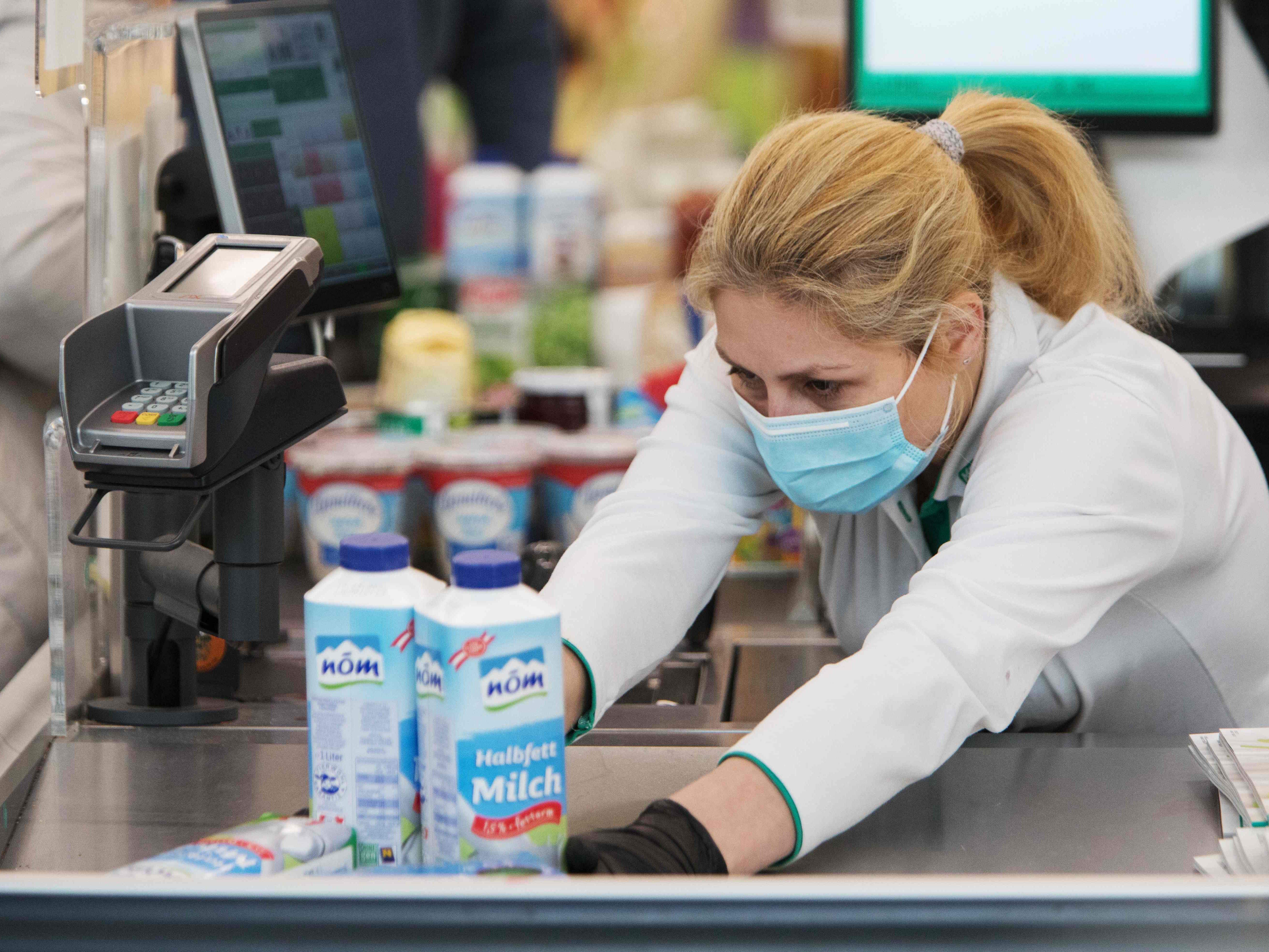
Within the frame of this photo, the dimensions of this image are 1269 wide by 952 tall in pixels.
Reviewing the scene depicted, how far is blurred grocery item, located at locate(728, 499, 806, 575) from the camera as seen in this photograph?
2299 millimetres

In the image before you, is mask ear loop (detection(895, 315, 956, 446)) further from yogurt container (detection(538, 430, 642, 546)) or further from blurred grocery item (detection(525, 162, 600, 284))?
blurred grocery item (detection(525, 162, 600, 284))

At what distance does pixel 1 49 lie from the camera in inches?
72.7

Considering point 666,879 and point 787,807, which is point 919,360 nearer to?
point 787,807

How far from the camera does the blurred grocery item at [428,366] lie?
244 centimetres

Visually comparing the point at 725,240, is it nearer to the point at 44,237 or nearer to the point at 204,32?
the point at 204,32

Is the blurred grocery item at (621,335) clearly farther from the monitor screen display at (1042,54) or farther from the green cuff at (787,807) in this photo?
the green cuff at (787,807)

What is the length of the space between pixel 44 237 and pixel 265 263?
835 mm

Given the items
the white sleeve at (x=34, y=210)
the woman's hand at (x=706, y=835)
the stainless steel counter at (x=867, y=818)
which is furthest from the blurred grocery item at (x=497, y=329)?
the woman's hand at (x=706, y=835)

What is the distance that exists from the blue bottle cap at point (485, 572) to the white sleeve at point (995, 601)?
31cm

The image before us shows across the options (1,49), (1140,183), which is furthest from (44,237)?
(1140,183)

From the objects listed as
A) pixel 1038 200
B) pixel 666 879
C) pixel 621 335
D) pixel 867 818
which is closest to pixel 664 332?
pixel 621 335

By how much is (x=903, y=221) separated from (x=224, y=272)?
665 mm

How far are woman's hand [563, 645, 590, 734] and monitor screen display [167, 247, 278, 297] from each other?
0.46m

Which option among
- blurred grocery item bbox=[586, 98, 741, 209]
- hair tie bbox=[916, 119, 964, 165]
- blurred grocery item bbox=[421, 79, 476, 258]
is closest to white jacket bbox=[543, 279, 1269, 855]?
hair tie bbox=[916, 119, 964, 165]
